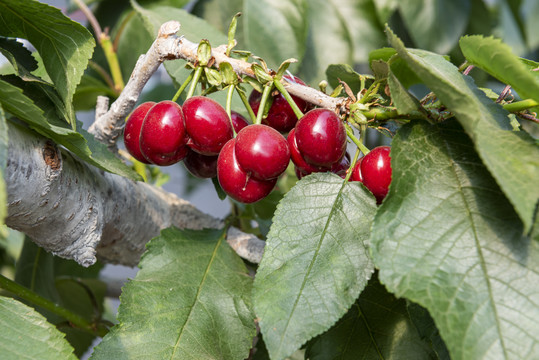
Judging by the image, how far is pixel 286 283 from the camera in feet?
1.01

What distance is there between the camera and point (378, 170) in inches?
12.9

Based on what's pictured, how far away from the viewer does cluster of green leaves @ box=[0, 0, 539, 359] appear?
26 cm

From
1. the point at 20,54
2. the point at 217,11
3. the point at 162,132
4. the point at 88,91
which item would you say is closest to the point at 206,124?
the point at 162,132

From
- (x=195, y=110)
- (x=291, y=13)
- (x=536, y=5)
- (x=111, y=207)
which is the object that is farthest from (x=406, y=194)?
(x=536, y=5)

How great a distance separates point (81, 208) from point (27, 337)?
0.11 metres

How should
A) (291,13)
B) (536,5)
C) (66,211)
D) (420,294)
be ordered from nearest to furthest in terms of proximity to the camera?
(420,294) → (66,211) → (291,13) → (536,5)

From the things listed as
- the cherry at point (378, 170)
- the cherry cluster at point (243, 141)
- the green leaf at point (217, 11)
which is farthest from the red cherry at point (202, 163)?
the green leaf at point (217, 11)

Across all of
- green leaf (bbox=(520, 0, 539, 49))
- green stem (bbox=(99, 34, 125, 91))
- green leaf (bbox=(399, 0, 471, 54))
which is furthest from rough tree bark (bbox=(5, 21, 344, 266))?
green leaf (bbox=(520, 0, 539, 49))

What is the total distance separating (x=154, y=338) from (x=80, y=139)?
0.13m

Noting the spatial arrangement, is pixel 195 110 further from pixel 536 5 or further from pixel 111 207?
→ pixel 536 5

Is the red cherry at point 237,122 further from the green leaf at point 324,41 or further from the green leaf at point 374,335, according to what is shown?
the green leaf at point 324,41

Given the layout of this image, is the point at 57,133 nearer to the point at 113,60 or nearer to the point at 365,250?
the point at 365,250

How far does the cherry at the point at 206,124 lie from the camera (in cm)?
35

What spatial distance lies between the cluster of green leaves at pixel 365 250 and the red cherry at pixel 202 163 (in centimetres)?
4
